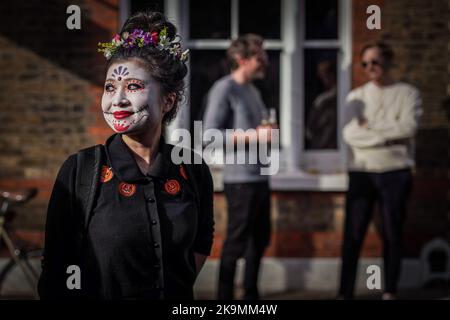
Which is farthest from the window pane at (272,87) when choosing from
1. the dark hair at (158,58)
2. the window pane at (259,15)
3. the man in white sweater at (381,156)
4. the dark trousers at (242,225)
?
the dark hair at (158,58)

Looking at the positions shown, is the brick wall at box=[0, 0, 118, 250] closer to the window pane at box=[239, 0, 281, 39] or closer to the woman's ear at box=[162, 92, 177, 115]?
the window pane at box=[239, 0, 281, 39]

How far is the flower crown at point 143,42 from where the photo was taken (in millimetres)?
3041

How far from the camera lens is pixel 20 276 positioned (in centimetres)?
724

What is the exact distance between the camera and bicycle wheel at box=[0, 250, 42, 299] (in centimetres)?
671

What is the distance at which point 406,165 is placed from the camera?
653 cm

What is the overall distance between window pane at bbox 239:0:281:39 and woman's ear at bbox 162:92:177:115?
4492 millimetres

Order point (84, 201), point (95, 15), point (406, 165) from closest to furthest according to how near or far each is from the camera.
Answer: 1. point (84, 201)
2. point (406, 165)
3. point (95, 15)

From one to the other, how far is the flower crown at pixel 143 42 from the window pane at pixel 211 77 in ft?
14.7

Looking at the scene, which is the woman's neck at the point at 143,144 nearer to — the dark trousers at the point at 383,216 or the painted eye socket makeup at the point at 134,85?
the painted eye socket makeup at the point at 134,85

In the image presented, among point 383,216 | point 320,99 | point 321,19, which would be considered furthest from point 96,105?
point 383,216

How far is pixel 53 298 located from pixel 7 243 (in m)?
3.93
